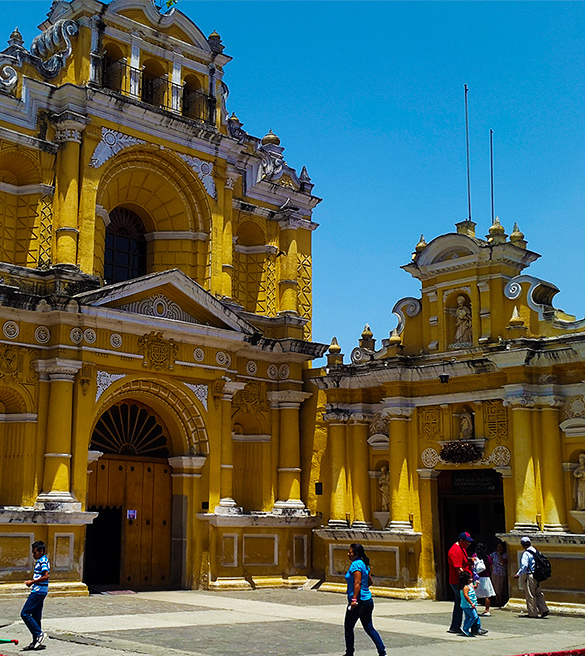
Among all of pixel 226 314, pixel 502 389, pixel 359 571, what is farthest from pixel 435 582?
pixel 359 571

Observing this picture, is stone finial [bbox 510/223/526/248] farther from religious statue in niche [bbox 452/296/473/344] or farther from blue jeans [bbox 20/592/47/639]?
blue jeans [bbox 20/592/47/639]

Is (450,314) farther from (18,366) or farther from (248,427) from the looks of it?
(18,366)

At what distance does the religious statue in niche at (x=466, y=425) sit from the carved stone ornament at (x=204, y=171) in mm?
9230

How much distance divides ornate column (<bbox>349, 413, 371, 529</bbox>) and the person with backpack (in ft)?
19.5

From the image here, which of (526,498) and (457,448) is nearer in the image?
(526,498)

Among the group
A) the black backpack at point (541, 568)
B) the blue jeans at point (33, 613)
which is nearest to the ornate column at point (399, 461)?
the black backpack at point (541, 568)

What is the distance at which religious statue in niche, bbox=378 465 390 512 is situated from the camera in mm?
25609

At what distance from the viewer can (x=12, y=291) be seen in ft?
74.0

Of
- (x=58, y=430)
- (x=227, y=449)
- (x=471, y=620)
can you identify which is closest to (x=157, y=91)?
(x=227, y=449)

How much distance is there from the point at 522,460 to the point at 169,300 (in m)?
9.46

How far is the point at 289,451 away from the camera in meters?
28.0

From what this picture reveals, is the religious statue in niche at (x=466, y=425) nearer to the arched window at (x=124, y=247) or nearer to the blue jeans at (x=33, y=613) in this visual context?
the arched window at (x=124, y=247)

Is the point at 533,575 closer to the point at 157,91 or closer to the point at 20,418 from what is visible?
the point at 20,418

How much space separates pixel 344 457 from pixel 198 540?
433cm
